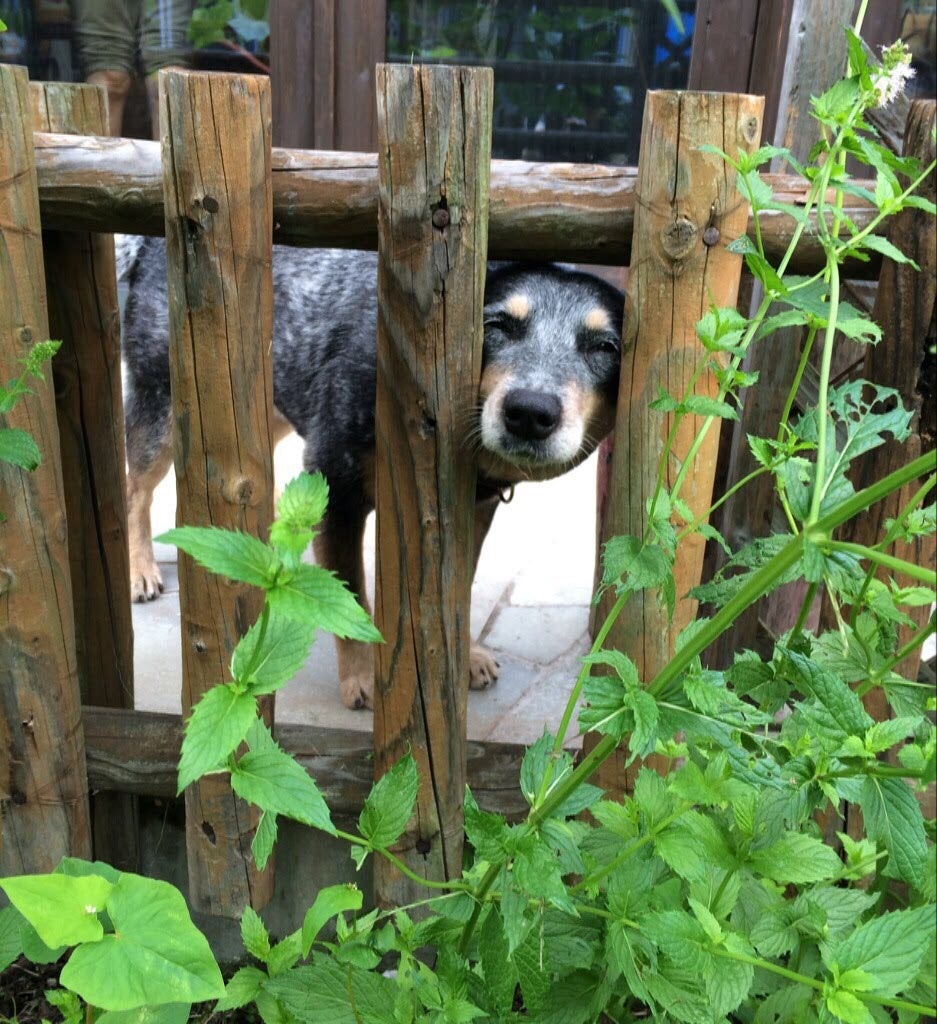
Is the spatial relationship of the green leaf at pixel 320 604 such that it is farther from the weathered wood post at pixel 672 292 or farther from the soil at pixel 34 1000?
the soil at pixel 34 1000

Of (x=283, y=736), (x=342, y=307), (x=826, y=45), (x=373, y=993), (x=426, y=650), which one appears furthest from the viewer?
(x=342, y=307)

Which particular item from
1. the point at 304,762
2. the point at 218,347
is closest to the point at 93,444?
the point at 218,347

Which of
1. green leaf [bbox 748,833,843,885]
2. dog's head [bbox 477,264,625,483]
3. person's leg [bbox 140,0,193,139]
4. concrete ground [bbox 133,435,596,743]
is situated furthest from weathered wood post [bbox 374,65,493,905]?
person's leg [bbox 140,0,193,139]

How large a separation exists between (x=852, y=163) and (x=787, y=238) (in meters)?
2.89

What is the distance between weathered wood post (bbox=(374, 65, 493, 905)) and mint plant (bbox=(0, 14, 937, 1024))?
60 centimetres

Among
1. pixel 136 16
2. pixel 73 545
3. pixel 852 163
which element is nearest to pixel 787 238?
pixel 73 545

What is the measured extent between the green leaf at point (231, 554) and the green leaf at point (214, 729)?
0.16 meters

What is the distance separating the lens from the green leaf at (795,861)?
1.35 meters

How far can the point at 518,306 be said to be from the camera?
105 inches

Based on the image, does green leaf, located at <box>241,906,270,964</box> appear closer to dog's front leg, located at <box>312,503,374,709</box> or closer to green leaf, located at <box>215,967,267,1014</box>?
green leaf, located at <box>215,967,267,1014</box>

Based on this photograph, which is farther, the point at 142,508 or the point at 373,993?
the point at 142,508

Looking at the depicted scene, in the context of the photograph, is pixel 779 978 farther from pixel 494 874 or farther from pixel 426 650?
pixel 426 650

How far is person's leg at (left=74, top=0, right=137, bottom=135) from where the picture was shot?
5.14 meters

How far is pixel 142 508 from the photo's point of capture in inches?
171
